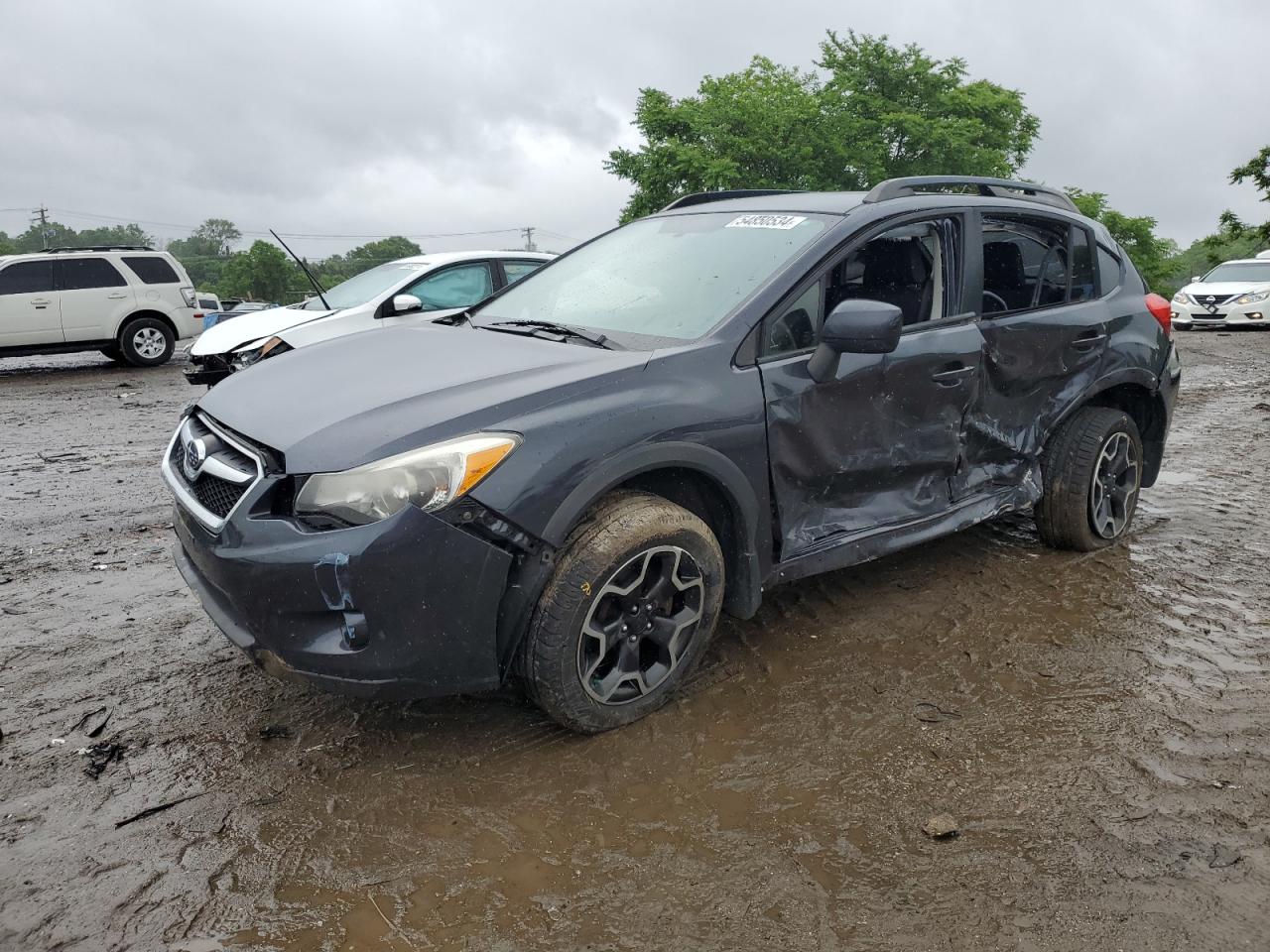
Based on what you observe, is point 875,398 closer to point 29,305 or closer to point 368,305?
point 368,305

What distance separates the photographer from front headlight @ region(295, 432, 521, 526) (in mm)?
2572

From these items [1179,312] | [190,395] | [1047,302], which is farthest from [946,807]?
[1179,312]

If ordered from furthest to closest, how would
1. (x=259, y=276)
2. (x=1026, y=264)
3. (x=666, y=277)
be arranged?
(x=259, y=276) < (x=1026, y=264) < (x=666, y=277)

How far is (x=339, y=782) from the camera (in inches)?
110

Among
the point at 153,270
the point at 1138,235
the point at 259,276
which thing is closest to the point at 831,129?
the point at 1138,235

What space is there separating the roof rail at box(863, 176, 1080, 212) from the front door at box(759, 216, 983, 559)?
0.56 feet

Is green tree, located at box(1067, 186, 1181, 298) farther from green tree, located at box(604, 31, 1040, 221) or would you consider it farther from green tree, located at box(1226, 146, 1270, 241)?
green tree, located at box(1226, 146, 1270, 241)

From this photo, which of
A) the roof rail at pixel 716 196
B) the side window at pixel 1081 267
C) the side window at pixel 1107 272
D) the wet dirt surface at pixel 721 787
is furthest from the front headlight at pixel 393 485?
the side window at pixel 1107 272

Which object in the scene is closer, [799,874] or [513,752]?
[799,874]

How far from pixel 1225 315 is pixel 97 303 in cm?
1969

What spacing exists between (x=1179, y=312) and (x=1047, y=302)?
17562mm

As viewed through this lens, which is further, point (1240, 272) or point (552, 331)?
point (1240, 272)

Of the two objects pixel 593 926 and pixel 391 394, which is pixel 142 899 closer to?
pixel 593 926

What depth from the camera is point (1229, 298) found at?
18.3m
